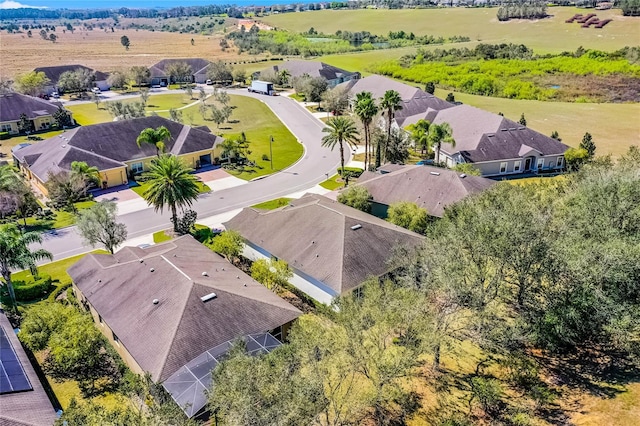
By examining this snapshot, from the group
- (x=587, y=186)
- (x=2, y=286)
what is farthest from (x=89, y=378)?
(x=587, y=186)

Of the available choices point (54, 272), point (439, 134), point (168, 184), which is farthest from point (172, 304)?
point (439, 134)

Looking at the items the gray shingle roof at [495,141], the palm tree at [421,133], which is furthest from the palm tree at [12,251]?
the gray shingle roof at [495,141]

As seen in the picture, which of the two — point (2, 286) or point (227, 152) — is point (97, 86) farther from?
point (2, 286)

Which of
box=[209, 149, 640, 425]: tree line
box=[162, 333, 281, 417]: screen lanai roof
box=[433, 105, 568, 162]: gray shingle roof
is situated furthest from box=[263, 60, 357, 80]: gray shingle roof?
box=[162, 333, 281, 417]: screen lanai roof

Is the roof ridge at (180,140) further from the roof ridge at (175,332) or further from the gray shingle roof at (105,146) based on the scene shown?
the roof ridge at (175,332)

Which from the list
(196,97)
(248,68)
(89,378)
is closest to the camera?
(89,378)

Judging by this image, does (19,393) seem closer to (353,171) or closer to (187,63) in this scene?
(353,171)
